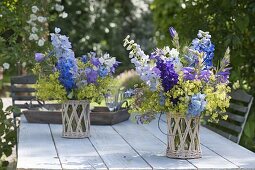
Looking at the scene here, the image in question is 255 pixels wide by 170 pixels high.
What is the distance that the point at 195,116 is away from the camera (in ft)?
9.39

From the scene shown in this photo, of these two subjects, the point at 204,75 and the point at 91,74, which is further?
the point at 91,74

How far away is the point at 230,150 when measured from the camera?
316 cm

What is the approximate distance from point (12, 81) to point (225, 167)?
2.72m

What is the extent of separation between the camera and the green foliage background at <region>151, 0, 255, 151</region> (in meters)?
4.85

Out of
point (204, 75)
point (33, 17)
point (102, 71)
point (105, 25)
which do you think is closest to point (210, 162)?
point (204, 75)

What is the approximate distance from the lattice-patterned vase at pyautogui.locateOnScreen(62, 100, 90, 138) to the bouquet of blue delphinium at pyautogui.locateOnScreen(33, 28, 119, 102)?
0.05 metres

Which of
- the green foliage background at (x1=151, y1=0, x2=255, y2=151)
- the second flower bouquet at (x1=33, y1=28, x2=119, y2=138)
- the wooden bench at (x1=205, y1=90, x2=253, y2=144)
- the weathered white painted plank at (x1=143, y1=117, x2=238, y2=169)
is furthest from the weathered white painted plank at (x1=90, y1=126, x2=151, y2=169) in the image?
the green foliage background at (x1=151, y1=0, x2=255, y2=151)

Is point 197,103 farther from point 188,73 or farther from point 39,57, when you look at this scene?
point 39,57

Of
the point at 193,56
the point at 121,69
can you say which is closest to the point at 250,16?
the point at 193,56

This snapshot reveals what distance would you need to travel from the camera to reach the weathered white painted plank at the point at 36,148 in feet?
8.82

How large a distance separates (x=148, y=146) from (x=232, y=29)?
2.12 metres

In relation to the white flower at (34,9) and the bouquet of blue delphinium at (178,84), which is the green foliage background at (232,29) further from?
the bouquet of blue delphinium at (178,84)

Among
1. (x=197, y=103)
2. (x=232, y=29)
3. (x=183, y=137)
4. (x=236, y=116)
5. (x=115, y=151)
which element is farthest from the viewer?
(x=232, y=29)

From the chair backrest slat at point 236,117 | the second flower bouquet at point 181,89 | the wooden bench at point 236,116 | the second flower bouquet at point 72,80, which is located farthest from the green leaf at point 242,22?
the second flower bouquet at point 181,89
